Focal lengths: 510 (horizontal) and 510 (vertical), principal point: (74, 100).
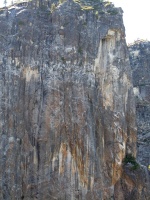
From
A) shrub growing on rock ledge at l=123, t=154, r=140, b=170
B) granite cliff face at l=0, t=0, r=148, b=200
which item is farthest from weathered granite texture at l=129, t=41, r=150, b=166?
granite cliff face at l=0, t=0, r=148, b=200

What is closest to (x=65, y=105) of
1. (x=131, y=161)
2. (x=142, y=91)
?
(x=131, y=161)

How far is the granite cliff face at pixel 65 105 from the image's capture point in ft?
115

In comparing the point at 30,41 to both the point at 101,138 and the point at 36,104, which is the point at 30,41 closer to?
the point at 36,104

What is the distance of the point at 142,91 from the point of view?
53.0 meters

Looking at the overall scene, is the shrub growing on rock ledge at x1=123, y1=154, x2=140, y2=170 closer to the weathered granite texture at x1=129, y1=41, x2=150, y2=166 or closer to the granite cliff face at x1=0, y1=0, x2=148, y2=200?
the granite cliff face at x1=0, y1=0, x2=148, y2=200

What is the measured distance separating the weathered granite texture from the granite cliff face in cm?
938

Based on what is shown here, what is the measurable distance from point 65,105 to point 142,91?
1811 centimetres

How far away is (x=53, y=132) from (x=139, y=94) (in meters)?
19.0

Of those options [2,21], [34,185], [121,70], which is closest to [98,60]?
[121,70]

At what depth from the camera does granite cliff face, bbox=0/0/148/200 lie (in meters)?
35.1

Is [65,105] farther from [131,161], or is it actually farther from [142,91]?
[142,91]

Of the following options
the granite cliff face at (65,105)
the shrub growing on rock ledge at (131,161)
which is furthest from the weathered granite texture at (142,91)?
the granite cliff face at (65,105)

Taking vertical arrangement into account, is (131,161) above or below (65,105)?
below

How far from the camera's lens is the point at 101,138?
3706 cm
